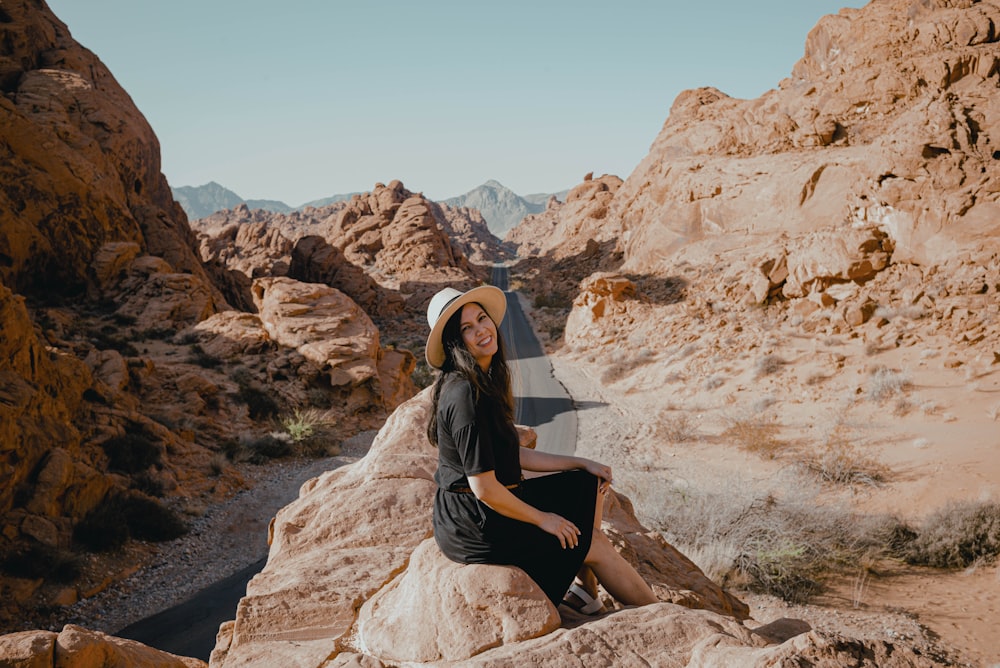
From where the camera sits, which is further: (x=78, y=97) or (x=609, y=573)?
(x=78, y=97)

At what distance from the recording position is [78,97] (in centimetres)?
2845

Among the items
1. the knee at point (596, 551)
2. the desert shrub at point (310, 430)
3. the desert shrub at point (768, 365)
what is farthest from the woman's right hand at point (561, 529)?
the desert shrub at point (768, 365)

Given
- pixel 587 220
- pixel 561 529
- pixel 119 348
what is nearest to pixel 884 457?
pixel 561 529

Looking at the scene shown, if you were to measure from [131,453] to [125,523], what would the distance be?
223 cm

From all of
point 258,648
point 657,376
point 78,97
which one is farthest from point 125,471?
point 78,97

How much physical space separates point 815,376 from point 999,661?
10.3m

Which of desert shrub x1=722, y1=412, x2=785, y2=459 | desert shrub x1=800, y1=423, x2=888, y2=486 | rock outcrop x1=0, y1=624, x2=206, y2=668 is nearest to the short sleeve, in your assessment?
rock outcrop x1=0, y1=624, x2=206, y2=668

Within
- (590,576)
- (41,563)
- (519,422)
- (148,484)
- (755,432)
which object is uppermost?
(590,576)

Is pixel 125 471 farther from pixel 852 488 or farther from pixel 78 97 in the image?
pixel 78 97

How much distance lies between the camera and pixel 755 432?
43.1ft

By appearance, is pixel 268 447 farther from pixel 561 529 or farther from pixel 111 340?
pixel 561 529

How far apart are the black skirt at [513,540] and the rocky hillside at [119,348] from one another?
8.35 m

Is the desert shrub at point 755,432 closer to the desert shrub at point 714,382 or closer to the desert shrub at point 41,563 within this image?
the desert shrub at point 714,382

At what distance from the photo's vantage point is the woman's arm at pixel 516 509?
2.62 metres
